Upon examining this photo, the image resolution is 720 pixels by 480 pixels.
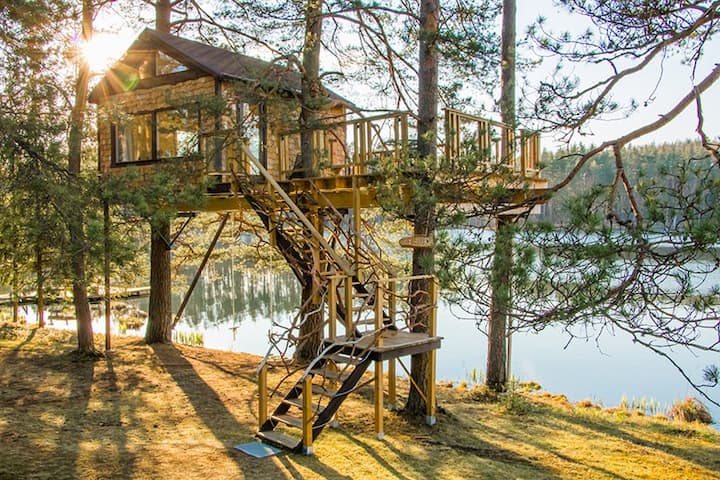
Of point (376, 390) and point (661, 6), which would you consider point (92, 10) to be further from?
point (661, 6)

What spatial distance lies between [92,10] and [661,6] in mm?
8664

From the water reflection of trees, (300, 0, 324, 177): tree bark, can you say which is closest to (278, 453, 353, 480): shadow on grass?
(300, 0, 324, 177): tree bark

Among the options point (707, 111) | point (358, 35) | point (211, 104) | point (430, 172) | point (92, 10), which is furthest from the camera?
point (358, 35)

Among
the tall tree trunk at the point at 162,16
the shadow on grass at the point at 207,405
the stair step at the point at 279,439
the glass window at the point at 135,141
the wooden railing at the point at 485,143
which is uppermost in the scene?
the tall tree trunk at the point at 162,16

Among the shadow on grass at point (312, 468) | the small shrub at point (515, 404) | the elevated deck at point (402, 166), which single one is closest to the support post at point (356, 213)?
the elevated deck at point (402, 166)

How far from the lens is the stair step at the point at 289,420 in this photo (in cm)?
644

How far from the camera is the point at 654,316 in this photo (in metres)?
4.70

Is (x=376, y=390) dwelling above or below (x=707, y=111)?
below

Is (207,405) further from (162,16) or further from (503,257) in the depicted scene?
(162,16)

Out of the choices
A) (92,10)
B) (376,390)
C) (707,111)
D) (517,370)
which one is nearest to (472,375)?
(517,370)

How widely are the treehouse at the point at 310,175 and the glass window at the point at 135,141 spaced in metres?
0.03

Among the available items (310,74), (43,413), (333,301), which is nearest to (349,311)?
(333,301)

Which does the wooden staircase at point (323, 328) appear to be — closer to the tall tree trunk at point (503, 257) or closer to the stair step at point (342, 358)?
the stair step at point (342, 358)

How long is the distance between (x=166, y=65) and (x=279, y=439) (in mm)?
7761
